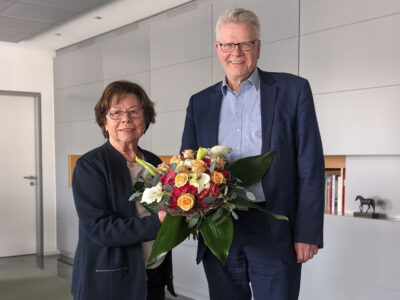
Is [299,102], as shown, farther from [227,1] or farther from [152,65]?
[152,65]

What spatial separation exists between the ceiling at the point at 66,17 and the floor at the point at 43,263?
307 cm

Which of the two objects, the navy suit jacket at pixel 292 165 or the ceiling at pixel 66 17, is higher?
the ceiling at pixel 66 17

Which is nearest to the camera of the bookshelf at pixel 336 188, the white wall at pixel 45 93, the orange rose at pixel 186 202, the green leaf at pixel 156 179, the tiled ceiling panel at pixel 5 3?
the orange rose at pixel 186 202

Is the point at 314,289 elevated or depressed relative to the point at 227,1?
depressed

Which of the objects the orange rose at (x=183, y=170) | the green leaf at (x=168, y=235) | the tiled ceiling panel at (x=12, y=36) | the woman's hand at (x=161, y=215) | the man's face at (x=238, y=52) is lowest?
the green leaf at (x=168, y=235)

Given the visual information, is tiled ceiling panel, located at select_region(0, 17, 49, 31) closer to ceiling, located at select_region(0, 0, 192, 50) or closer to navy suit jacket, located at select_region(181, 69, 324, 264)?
ceiling, located at select_region(0, 0, 192, 50)

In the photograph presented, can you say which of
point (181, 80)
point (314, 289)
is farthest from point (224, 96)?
point (181, 80)

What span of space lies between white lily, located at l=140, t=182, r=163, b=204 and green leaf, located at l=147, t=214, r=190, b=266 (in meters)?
0.11

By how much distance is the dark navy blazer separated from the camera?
178 cm

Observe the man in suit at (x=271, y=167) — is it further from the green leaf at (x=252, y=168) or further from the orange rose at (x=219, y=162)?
the orange rose at (x=219, y=162)

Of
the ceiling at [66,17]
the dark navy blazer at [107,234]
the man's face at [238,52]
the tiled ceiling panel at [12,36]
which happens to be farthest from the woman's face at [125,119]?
the tiled ceiling panel at [12,36]

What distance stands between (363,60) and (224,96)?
5.79 ft

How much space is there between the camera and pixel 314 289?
3646mm

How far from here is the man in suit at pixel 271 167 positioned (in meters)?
1.80
